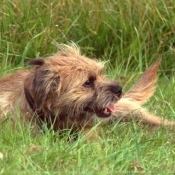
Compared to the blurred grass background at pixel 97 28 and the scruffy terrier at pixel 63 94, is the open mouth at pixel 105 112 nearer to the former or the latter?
the scruffy terrier at pixel 63 94

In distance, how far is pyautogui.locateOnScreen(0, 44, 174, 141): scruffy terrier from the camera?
643cm

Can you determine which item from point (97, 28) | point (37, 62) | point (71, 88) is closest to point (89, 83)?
point (71, 88)

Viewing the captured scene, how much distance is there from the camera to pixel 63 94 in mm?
6473

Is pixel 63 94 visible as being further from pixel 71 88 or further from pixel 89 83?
pixel 89 83

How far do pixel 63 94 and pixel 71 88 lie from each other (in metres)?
0.08

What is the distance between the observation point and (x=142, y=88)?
7492 millimetres

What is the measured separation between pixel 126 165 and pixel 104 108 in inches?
48.5

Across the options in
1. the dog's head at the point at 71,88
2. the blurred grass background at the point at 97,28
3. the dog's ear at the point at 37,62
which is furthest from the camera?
the blurred grass background at the point at 97,28

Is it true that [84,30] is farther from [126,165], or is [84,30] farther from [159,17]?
[126,165]

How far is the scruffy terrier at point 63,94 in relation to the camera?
21.1ft

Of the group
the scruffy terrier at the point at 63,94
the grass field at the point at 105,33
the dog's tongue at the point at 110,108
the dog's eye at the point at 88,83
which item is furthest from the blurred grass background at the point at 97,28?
the dog's eye at the point at 88,83

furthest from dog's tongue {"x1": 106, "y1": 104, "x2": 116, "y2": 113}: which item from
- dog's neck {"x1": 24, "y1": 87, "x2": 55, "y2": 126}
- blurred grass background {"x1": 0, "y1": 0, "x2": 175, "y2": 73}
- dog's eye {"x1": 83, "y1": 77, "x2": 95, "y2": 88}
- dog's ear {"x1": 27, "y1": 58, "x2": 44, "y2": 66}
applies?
blurred grass background {"x1": 0, "y1": 0, "x2": 175, "y2": 73}

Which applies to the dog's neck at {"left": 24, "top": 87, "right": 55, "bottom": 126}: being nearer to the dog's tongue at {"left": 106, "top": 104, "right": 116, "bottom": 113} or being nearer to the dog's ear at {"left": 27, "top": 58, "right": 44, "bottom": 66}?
the dog's ear at {"left": 27, "top": 58, "right": 44, "bottom": 66}

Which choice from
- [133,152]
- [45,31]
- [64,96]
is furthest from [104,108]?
[45,31]
